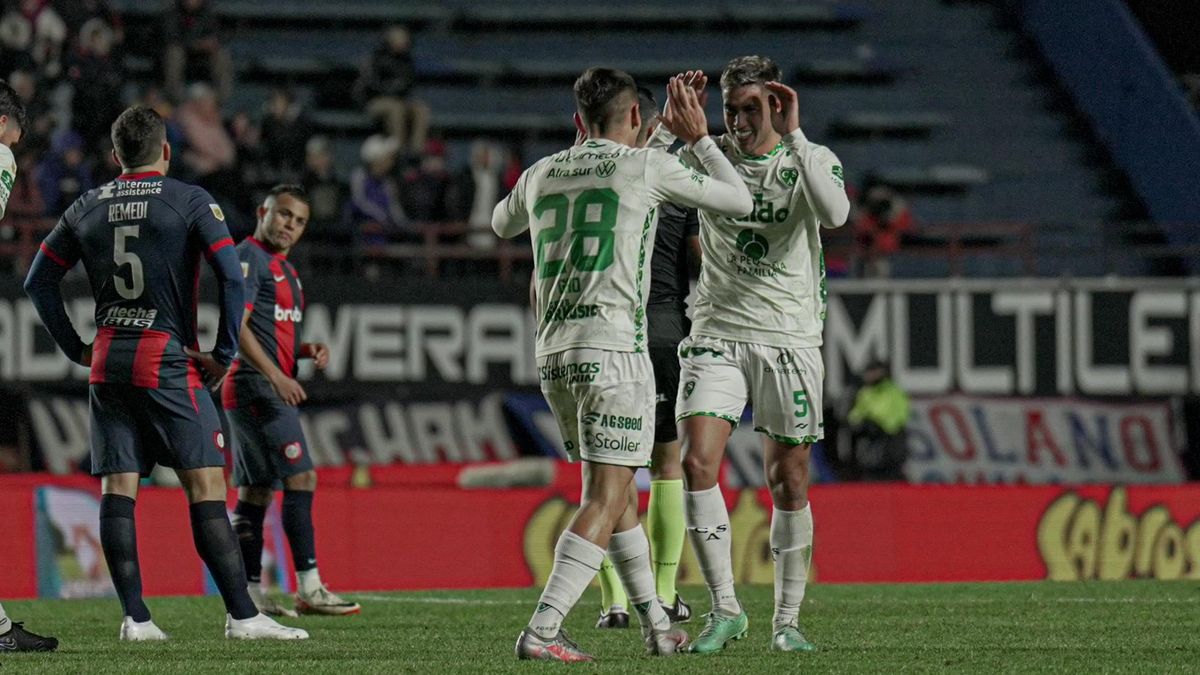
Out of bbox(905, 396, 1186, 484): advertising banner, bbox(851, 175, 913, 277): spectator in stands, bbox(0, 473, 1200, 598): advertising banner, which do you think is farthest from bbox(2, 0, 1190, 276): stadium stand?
bbox(0, 473, 1200, 598): advertising banner

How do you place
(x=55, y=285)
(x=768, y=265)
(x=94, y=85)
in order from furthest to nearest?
(x=94, y=85)
(x=55, y=285)
(x=768, y=265)

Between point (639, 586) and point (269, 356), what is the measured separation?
12.0 feet

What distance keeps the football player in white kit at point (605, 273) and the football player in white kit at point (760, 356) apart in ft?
1.80

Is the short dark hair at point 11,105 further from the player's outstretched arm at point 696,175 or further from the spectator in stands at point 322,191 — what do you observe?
the spectator in stands at point 322,191

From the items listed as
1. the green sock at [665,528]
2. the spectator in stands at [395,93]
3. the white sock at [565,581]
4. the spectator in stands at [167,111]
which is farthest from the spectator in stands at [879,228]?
the white sock at [565,581]

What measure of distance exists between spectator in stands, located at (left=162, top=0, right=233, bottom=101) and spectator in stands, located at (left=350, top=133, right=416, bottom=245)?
245 centimetres

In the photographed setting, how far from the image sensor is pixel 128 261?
8.00m

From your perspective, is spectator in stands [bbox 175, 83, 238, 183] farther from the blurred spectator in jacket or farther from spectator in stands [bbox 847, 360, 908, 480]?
spectator in stands [bbox 847, 360, 908, 480]

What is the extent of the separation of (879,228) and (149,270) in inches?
500

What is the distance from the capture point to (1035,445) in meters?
19.4

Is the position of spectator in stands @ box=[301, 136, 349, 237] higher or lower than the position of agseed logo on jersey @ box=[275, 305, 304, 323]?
higher

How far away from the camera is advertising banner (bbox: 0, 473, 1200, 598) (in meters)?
13.7

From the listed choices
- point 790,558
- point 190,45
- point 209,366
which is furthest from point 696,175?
point 190,45

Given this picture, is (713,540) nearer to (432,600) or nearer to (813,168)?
(813,168)
